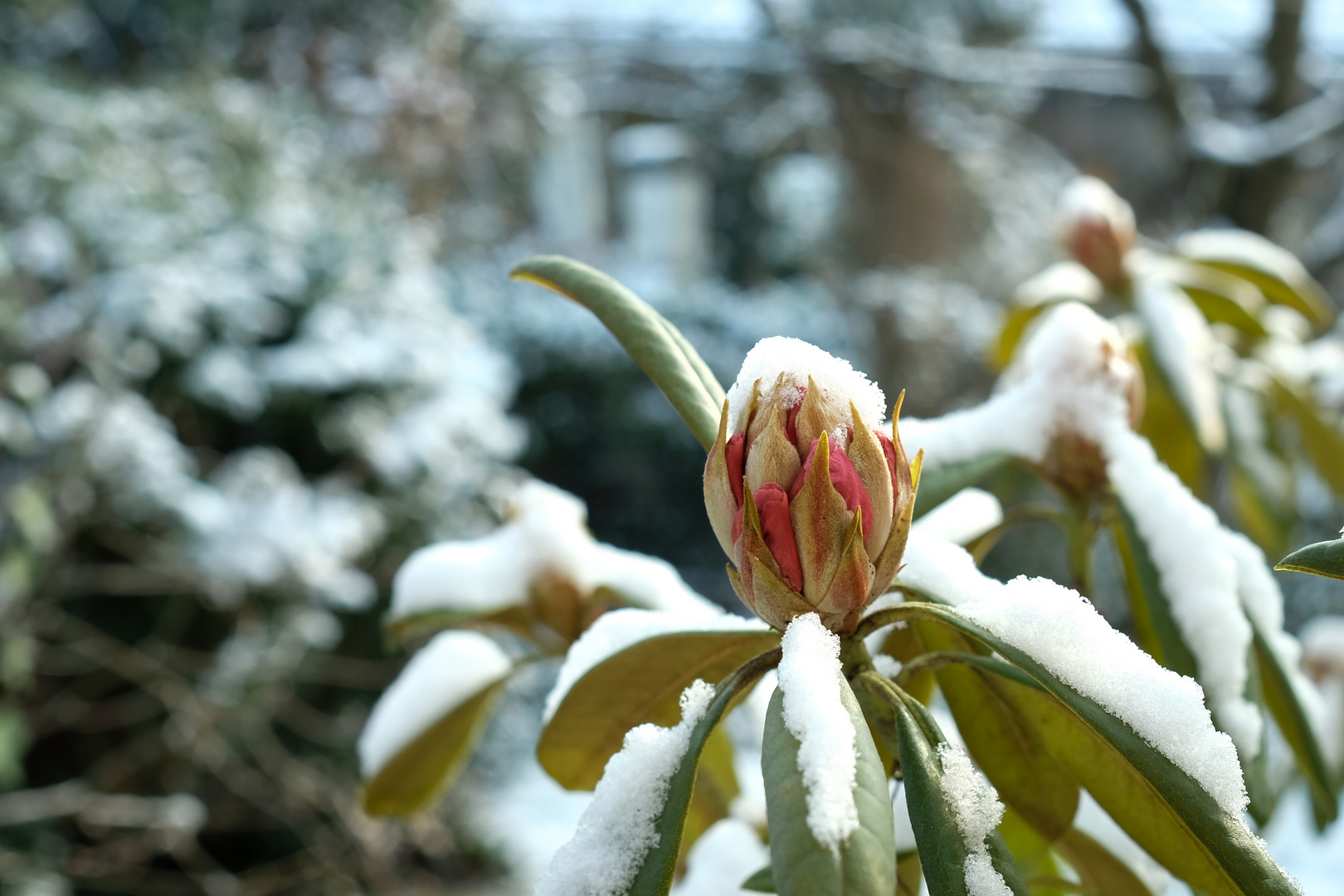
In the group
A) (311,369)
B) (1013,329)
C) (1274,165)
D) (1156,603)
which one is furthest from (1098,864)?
(311,369)

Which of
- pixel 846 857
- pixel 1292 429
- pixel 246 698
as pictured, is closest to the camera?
pixel 846 857

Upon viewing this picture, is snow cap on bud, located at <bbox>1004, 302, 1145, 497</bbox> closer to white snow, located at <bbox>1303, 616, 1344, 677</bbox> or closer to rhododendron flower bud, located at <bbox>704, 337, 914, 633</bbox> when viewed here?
rhododendron flower bud, located at <bbox>704, 337, 914, 633</bbox>

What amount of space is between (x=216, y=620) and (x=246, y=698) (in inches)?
7.7

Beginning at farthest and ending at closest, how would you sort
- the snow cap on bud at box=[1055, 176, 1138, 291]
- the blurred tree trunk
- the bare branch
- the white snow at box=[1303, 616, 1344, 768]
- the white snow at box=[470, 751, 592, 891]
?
the white snow at box=[470, 751, 592, 891] < the bare branch < the blurred tree trunk < the snow cap on bud at box=[1055, 176, 1138, 291] < the white snow at box=[1303, 616, 1344, 768]

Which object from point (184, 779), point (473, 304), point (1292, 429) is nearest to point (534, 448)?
point (473, 304)

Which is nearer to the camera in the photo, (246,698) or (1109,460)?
(1109,460)

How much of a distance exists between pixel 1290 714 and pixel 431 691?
20.0 inches

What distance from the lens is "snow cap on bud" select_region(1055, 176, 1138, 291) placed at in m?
1.07

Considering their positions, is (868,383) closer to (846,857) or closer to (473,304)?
(846,857)

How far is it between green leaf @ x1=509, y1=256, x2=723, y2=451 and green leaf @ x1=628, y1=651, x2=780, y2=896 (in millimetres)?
117

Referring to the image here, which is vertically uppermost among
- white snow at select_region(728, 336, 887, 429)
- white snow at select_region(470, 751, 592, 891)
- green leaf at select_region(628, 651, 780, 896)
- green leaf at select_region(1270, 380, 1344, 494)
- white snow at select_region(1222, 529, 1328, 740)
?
white snow at select_region(728, 336, 887, 429)

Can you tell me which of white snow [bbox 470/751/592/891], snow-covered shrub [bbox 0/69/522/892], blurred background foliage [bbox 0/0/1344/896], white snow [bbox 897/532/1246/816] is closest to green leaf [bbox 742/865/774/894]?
white snow [bbox 897/532/1246/816]

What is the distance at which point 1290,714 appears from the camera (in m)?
0.56

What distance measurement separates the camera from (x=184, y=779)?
2.18m
